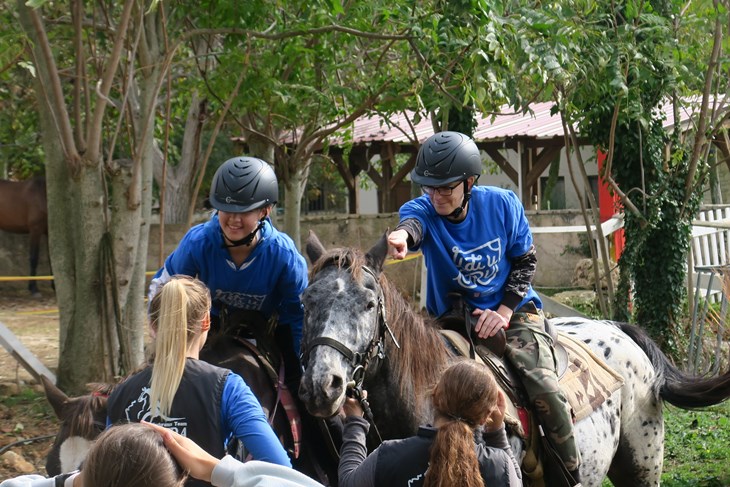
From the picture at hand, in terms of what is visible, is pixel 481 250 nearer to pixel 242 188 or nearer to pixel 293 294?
pixel 293 294

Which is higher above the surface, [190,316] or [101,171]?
[101,171]

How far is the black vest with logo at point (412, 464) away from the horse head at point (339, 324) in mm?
316

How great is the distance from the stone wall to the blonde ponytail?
12.6 meters

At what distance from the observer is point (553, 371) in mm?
4309

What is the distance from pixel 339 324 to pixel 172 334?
2.49 ft

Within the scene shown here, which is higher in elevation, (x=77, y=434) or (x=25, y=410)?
(x=77, y=434)

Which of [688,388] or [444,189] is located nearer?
[444,189]

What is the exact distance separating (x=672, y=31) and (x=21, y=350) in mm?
6883

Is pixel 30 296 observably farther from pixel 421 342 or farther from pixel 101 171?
pixel 421 342

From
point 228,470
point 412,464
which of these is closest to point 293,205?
point 412,464

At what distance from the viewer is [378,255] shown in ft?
11.9

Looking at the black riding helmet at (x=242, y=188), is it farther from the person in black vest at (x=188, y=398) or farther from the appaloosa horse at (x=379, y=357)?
the person in black vest at (x=188, y=398)

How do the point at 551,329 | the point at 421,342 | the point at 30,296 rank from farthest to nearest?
the point at 30,296 < the point at 551,329 < the point at 421,342

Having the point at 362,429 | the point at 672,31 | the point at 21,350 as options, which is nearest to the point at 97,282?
the point at 21,350
